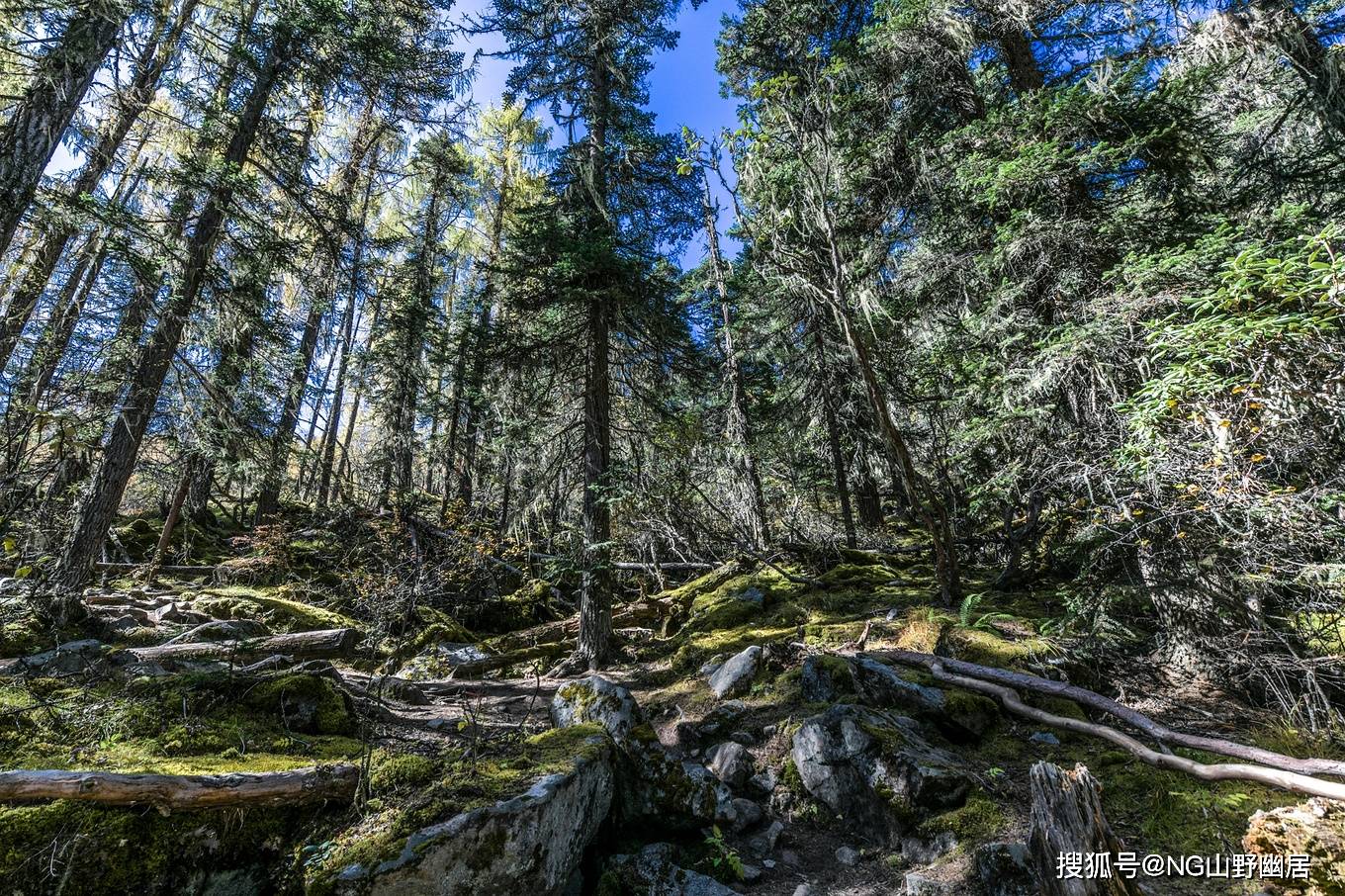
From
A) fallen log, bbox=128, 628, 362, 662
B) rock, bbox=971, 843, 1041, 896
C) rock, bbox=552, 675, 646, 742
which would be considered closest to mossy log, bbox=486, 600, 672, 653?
fallen log, bbox=128, 628, 362, 662

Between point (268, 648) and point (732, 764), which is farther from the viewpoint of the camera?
point (268, 648)

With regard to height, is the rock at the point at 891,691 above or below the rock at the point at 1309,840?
above

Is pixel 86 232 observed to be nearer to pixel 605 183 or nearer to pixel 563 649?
pixel 605 183

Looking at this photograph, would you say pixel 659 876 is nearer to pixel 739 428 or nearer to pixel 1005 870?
pixel 1005 870

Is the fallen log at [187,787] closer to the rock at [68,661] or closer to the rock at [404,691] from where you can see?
the rock at [68,661]

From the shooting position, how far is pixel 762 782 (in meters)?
4.72

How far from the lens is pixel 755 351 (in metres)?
14.9

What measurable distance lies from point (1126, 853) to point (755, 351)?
42.8ft

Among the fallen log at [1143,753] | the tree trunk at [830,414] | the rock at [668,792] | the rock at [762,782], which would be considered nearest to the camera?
the fallen log at [1143,753]

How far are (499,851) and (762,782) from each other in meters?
2.71

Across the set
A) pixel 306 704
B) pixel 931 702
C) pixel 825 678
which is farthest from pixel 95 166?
pixel 931 702

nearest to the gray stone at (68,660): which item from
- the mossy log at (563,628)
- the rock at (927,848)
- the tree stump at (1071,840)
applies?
the mossy log at (563,628)

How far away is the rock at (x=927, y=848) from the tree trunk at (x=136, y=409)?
9612mm

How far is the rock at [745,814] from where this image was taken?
13.9 ft
